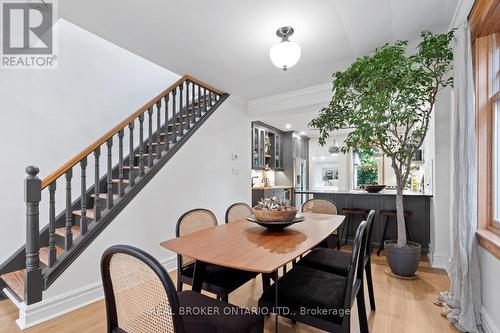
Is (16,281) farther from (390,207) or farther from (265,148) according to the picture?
(265,148)

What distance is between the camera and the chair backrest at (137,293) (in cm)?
91

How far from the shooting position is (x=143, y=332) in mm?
1045

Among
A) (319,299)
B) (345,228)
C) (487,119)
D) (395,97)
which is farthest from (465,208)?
(345,228)

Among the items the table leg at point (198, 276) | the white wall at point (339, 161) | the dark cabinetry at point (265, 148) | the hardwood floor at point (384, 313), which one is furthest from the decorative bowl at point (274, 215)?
the white wall at point (339, 161)

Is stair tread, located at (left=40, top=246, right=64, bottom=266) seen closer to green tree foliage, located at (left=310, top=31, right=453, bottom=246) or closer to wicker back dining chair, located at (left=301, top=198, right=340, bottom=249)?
wicker back dining chair, located at (left=301, top=198, right=340, bottom=249)

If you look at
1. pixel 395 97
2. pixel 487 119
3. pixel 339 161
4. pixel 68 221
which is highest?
pixel 395 97

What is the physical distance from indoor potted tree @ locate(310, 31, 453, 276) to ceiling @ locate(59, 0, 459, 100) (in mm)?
227

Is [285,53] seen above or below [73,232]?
above

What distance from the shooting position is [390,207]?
4.20m

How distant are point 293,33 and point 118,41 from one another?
190 cm

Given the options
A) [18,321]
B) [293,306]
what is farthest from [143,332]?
[18,321]

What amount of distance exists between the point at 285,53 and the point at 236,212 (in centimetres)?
163

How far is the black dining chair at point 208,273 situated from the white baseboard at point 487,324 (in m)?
1.58

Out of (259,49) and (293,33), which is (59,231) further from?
(293,33)
